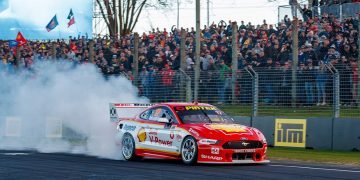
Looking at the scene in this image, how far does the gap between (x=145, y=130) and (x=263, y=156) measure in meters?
2.82

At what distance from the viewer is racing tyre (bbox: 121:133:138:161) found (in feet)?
58.3

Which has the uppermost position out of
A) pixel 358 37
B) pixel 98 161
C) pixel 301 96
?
pixel 358 37

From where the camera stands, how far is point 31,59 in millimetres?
29094

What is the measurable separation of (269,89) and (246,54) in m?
2.45

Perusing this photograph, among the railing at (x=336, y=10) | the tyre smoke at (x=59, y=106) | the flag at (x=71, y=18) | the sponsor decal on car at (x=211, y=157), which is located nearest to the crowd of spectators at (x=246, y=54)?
the tyre smoke at (x=59, y=106)

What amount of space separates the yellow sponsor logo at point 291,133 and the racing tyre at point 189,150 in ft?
15.7

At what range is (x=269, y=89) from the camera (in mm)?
21438

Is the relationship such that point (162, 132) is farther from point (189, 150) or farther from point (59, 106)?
point (59, 106)

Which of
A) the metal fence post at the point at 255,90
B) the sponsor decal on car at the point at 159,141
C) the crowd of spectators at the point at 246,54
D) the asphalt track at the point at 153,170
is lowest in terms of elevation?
the asphalt track at the point at 153,170

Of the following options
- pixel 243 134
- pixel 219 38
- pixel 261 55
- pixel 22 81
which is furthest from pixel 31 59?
pixel 243 134

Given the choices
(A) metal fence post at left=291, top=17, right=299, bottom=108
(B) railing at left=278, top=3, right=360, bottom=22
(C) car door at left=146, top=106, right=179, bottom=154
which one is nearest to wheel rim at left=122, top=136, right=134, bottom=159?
(C) car door at left=146, top=106, right=179, bottom=154

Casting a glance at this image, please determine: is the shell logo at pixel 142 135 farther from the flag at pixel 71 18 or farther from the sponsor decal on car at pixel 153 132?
the flag at pixel 71 18

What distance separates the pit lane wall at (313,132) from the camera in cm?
1933

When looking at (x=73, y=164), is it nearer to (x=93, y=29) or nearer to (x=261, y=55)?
(x=261, y=55)
